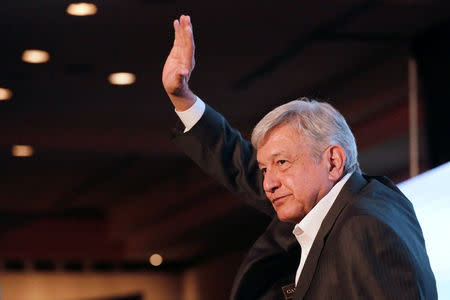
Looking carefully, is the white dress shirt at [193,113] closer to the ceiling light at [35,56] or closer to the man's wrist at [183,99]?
the man's wrist at [183,99]

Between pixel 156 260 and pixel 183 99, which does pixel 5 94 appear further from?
pixel 156 260

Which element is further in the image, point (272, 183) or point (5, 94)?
point (5, 94)

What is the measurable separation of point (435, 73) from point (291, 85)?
46.0 inches

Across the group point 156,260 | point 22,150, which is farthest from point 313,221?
point 156,260

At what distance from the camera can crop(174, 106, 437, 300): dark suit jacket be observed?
1.56 metres

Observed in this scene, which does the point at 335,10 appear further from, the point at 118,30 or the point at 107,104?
the point at 107,104

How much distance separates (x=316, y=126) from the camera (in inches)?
74.0

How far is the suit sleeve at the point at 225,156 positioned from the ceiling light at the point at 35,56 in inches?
110

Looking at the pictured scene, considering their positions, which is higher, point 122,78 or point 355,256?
point 122,78

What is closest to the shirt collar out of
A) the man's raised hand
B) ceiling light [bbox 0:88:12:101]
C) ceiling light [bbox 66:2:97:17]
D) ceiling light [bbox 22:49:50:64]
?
the man's raised hand

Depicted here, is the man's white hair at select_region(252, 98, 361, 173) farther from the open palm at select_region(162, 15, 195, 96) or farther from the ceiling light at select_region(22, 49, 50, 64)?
the ceiling light at select_region(22, 49, 50, 64)

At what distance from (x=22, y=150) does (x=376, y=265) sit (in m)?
5.83

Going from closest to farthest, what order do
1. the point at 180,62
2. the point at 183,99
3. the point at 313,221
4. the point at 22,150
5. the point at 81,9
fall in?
the point at 313,221 < the point at 180,62 < the point at 183,99 < the point at 81,9 < the point at 22,150

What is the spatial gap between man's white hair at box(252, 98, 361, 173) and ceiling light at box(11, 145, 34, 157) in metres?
5.28
